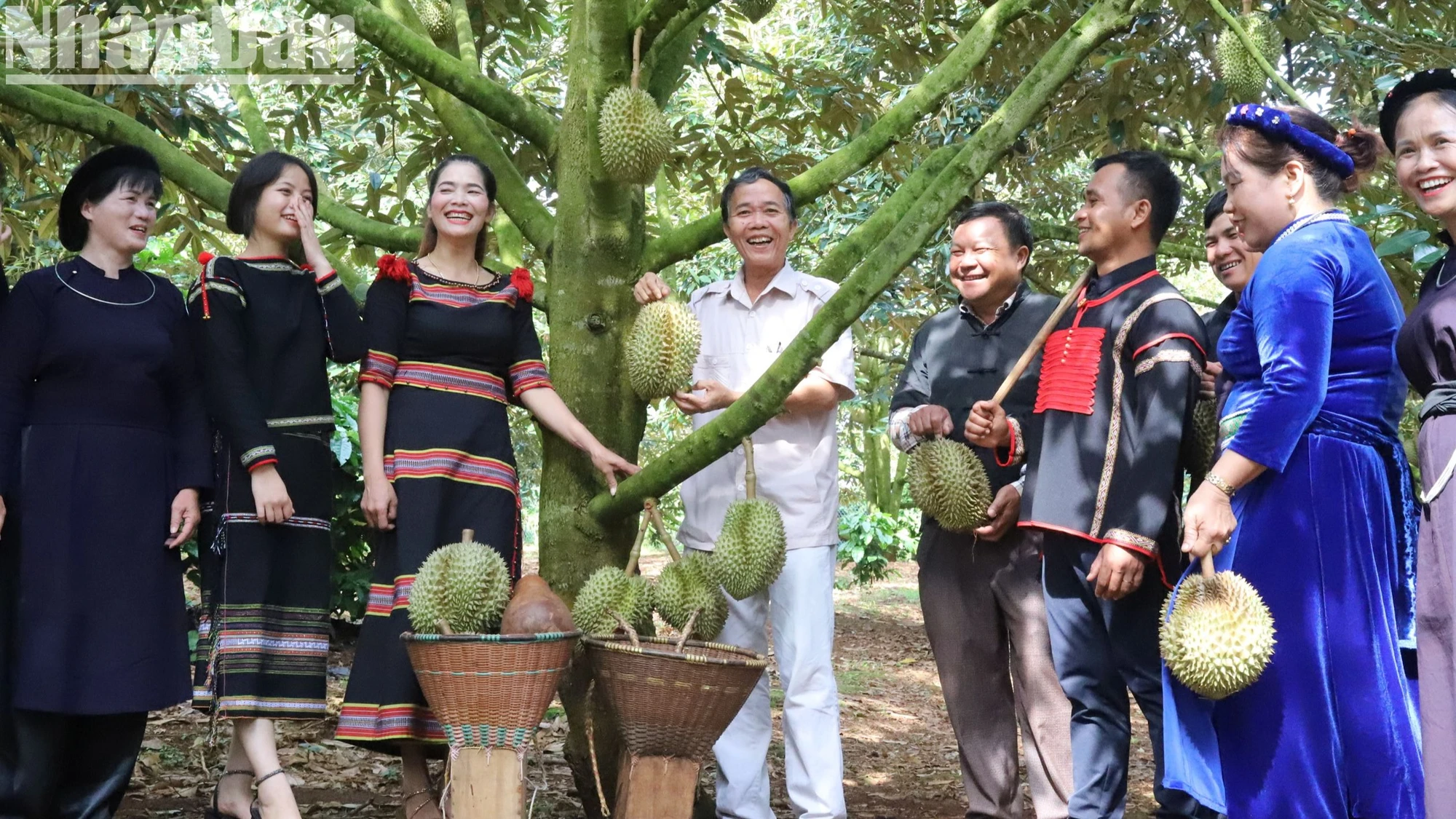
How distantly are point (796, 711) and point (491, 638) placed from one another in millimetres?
1121

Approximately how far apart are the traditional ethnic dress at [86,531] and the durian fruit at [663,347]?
127 centimetres

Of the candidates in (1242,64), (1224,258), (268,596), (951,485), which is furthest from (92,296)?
(1242,64)

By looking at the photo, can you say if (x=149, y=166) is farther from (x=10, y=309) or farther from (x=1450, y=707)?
(x=1450, y=707)

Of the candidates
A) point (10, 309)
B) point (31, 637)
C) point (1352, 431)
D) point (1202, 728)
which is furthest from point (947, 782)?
point (10, 309)

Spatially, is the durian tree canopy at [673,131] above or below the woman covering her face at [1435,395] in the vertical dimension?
above

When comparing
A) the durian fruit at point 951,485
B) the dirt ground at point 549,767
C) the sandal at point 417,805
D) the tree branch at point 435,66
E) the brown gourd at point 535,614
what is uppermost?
the tree branch at point 435,66

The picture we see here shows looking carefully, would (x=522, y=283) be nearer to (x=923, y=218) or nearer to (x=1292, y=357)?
(x=923, y=218)

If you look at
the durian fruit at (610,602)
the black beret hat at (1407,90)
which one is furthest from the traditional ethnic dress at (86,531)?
the black beret hat at (1407,90)

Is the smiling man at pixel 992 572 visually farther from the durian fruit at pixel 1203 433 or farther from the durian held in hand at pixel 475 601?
the durian held in hand at pixel 475 601

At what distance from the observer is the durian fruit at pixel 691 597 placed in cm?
329

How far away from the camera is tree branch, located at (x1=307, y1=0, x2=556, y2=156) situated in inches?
139

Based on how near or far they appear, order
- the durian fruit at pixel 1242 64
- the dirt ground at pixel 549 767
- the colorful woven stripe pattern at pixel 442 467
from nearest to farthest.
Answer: the colorful woven stripe pattern at pixel 442 467 → the durian fruit at pixel 1242 64 → the dirt ground at pixel 549 767

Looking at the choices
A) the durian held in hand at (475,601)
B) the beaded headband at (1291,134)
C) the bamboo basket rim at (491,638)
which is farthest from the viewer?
the durian held in hand at (475,601)

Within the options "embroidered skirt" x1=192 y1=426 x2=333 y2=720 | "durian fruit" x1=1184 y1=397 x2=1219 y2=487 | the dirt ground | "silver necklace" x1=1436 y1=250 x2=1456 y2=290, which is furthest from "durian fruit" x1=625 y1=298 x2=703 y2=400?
"silver necklace" x1=1436 y1=250 x2=1456 y2=290
